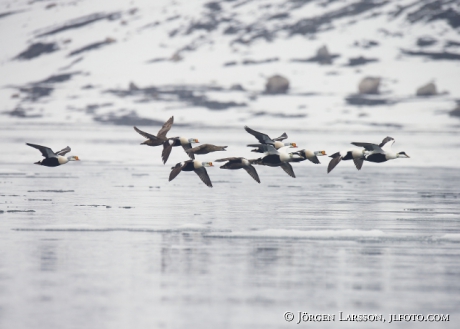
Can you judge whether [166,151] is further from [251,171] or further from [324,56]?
[324,56]

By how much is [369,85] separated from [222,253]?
66.5 metres

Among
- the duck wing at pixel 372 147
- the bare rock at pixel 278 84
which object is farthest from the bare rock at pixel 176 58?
the duck wing at pixel 372 147

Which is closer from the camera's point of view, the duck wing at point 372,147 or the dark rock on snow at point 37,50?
the duck wing at point 372,147

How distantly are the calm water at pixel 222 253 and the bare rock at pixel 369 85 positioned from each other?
53.7m

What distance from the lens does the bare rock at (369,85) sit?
78.4 meters

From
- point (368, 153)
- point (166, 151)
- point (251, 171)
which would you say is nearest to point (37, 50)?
point (166, 151)

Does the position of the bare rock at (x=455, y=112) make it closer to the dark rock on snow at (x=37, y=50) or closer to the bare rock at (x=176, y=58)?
the bare rock at (x=176, y=58)

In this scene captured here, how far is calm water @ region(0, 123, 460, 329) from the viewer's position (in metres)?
9.88

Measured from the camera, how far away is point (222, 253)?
1330 cm

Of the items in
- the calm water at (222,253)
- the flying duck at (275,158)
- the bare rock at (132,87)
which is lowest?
the calm water at (222,253)

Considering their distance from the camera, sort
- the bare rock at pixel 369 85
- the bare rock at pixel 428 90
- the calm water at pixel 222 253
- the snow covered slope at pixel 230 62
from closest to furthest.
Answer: the calm water at pixel 222 253 → the snow covered slope at pixel 230 62 → the bare rock at pixel 428 90 → the bare rock at pixel 369 85

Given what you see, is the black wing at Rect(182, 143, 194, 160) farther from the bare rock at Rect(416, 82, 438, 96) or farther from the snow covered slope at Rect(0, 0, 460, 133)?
the bare rock at Rect(416, 82, 438, 96)

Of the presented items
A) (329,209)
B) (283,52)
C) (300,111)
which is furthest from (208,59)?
(329,209)

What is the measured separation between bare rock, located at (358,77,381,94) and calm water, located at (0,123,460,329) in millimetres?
53666
